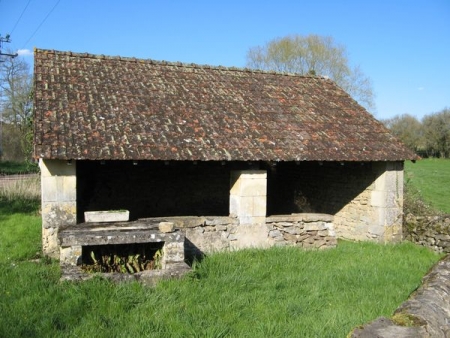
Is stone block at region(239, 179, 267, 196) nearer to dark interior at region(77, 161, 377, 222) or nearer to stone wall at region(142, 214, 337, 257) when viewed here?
stone wall at region(142, 214, 337, 257)

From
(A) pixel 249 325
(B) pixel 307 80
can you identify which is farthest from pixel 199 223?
(B) pixel 307 80

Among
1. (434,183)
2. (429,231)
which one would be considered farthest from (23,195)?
(434,183)

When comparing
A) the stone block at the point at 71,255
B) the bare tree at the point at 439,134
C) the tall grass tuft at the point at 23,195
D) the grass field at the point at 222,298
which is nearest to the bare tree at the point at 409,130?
the bare tree at the point at 439,134

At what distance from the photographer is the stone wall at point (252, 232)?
781cm

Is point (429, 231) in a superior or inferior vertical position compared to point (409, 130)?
inferior

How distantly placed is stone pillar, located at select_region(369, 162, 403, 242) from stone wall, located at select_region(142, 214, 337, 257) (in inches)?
55.2

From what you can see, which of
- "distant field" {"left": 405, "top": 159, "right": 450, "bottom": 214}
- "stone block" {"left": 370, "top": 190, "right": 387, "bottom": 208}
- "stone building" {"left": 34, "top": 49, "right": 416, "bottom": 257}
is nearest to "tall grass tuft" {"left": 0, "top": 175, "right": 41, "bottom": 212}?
"stone building" {"left": 34, "top": 49, "right": 416, "bottom": 257}

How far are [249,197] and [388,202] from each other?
331 centimetres

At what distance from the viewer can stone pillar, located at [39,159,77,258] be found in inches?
276

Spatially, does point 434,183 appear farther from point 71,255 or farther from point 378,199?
point 71,255

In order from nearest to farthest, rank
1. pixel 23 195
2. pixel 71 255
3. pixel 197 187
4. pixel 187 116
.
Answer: pixel 71 255, pixel 187 116, pixel 197 187, pixel 23 195

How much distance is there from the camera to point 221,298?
511 centimetres

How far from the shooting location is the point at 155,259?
6520 millimetres

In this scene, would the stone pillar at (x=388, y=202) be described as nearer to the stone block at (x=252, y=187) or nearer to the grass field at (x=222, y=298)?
the grass field at (x=222, y=298)
